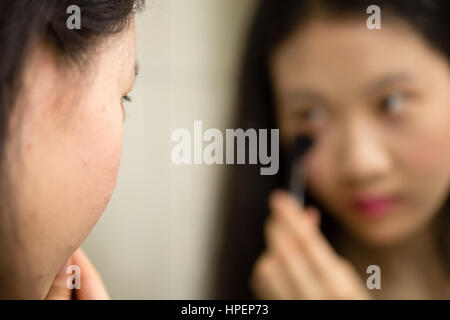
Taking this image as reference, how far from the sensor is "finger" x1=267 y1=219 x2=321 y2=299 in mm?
403

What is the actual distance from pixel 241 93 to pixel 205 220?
132mm

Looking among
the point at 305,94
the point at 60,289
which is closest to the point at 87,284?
the point at 60,289

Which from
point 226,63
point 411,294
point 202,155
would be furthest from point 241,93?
point 411,294

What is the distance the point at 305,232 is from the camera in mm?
425

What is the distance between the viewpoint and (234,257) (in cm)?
48

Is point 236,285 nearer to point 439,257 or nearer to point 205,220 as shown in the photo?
point 205,220

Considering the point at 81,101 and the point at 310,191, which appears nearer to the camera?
the point at 81,101

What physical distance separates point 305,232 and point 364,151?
91 millimetres

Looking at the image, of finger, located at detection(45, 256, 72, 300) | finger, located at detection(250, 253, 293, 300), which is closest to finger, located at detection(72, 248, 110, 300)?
finger, located at detection(45, 256, 72, 300)

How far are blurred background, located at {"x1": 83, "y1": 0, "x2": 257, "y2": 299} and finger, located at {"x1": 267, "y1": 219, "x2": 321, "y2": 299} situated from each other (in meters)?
0.07

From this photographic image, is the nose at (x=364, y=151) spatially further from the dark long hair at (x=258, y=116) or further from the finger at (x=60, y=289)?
the finger at (x=60, y=289)

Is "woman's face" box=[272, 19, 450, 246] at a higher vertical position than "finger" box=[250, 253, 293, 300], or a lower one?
higher

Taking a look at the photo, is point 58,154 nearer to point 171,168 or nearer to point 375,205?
point 171,168

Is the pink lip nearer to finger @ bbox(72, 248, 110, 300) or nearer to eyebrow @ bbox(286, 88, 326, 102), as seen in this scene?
eyebrow @ bbox(286, 88, 326, 102)
